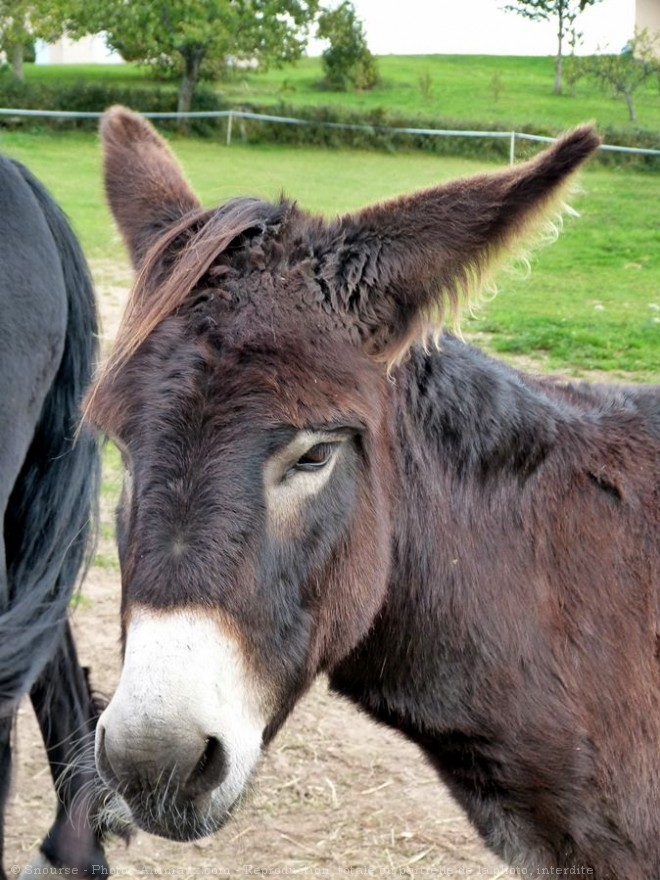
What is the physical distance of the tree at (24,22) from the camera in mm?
40344

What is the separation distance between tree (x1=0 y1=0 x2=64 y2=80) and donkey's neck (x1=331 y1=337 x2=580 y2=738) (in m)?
42.3

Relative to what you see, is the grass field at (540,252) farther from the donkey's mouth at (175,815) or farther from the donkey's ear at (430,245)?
the donkey's mouth at (175,815)

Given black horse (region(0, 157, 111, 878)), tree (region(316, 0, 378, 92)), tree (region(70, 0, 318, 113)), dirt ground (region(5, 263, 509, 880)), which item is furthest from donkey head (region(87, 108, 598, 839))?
tree (region(316, 0, 378, 92))

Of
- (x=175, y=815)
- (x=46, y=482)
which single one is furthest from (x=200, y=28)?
(x=175, y=815)

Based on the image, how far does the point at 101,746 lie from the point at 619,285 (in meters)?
12.4

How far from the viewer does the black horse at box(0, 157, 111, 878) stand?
3090 mm

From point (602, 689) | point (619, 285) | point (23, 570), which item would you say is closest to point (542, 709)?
point (602, 689)

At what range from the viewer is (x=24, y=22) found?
134 ft

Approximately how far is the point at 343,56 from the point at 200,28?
7.28 metres

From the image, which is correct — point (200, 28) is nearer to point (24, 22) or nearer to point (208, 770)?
point (24, 22)

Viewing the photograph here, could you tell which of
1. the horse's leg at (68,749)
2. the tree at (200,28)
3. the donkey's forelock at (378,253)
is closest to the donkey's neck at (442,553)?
the donkey's forelock at (378,253)

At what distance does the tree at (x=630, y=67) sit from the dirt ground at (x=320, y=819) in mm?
30097

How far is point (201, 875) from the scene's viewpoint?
3.72m

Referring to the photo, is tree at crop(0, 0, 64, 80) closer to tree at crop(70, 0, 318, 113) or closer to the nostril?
tree at crop(70, 0, 318, 113)
